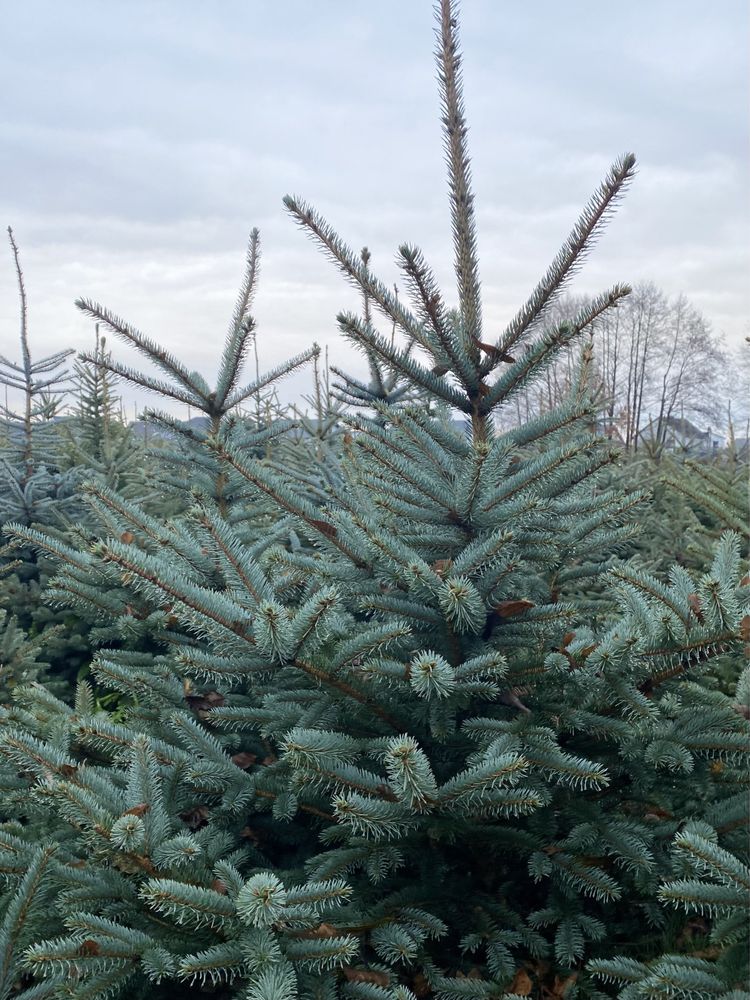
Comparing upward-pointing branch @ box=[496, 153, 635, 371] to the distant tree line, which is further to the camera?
the distant tree line

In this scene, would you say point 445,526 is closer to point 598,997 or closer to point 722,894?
point 722,894

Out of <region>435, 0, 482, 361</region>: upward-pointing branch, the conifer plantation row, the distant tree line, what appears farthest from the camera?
the distant tree line

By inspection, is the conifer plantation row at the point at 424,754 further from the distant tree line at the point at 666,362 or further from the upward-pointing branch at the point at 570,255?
the distant tree line at the point at 666,362

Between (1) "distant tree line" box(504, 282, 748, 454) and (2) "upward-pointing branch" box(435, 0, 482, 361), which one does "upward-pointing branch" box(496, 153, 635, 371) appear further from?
(1) "distant tree line" box(504, 282, 748, 454)

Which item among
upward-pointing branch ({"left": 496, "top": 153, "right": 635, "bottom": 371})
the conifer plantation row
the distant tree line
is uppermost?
the distant tree line

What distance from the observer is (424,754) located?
2631mm

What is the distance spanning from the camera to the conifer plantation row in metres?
2.19

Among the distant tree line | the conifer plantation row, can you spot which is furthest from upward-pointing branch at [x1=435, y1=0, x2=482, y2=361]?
the distant tree line

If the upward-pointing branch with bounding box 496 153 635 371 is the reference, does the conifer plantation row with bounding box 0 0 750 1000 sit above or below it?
below

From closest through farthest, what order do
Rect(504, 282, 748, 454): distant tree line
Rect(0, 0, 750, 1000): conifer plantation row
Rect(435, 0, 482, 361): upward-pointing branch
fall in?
Rect(0, 0, 750, 1000): conifer plantation row, Rect(435, 0, 482, 361): upward-pointing branch, Rect(504, 282, 748, 454): distant tree line

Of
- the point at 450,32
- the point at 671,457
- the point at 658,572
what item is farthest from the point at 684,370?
the point at 450,32

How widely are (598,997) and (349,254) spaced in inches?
103

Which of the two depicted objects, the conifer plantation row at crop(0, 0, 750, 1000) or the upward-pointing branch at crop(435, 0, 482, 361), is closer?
the conifer plantation row at crop(0, 0, 750, 1000)

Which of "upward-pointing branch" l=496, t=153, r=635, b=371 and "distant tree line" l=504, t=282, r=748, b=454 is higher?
"distant tree line" l=504, t=282, r=748, b=454
